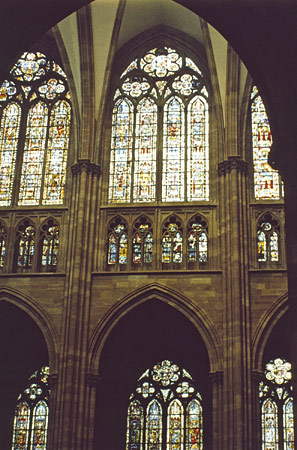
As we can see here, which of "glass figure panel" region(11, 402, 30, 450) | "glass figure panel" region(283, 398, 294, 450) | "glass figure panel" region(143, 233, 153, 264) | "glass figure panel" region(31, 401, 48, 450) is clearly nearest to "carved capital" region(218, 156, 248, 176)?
"glass figure panel" region(143, 233, 153, 264)

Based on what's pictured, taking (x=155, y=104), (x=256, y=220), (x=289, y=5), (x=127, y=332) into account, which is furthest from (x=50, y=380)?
(x=289, y=5)

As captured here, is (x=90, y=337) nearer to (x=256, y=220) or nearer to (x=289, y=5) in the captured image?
(x=256, y=220)

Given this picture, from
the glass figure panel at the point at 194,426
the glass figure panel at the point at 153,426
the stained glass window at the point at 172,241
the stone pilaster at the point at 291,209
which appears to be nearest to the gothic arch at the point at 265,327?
the stained glass window at the point at 172,241

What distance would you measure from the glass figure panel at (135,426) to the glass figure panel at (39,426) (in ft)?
6.51

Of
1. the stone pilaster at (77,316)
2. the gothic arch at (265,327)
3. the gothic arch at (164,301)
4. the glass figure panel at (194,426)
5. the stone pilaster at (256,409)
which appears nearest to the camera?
the stone pilaster at (256,409)

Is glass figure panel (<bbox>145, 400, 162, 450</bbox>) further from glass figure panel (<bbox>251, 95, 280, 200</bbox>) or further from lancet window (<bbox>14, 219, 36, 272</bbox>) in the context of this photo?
glass figure panel (<bbox>251, 95, 280, 200</bbox>)

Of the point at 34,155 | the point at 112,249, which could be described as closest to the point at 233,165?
the point at 112,249

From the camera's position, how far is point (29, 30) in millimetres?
12977

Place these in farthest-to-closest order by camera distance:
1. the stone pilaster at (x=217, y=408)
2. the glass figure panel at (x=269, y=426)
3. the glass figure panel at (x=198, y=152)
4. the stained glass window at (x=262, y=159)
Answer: the glass figure panel at (x=198, y=152)
the stained glass window at (x=262, y=159)
the glass figure panel at (x=269, y=426)
the stone pilaster at (x=217, y=408)

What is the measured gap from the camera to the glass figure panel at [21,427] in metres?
20.8

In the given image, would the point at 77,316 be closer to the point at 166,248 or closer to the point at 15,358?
the point at 166,248

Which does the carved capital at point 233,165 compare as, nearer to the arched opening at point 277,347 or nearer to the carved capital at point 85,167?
the carved capital at point 85,167

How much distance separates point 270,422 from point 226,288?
340 centimetres

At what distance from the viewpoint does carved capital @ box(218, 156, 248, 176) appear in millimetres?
20812
